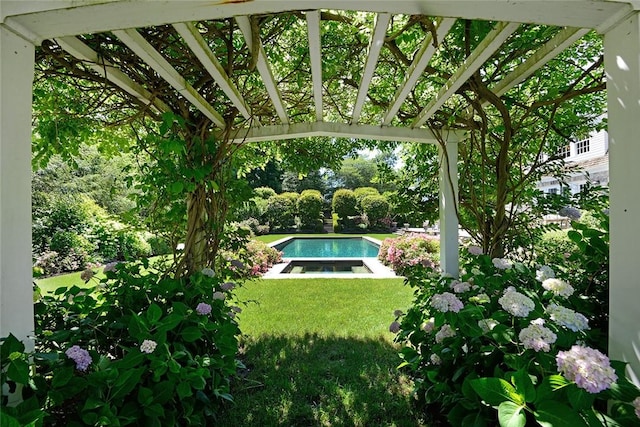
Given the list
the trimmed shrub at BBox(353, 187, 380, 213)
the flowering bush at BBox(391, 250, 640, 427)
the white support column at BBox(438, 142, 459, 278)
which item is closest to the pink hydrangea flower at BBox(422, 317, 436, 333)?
the flowering bush at BBox(391, 250, 640, 427)

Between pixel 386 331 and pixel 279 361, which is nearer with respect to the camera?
pixel 279 361

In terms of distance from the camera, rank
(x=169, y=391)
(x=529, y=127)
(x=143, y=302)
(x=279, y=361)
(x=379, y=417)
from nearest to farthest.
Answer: (x=169, y=391) → (x=143, y=302) → (x=379, y=417) → (x=279, y=361) → (x=529, y=127)

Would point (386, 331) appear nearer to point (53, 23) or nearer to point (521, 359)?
point (521, 359)

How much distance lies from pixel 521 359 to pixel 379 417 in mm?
1232

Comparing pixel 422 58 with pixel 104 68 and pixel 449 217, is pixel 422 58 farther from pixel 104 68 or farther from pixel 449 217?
pixel 449 217

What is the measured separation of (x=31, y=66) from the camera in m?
1.23

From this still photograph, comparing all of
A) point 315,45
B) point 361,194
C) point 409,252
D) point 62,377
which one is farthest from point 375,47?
point 361,194

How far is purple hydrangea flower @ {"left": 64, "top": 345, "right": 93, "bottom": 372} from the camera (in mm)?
1249

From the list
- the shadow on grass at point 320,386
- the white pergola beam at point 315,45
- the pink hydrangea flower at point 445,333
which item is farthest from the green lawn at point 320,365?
the white pergola beam at point 315,45

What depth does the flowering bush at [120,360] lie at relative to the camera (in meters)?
1.18

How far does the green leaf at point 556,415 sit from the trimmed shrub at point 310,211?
1734 cm

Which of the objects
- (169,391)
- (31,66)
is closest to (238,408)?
(169,391)

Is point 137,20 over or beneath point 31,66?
over

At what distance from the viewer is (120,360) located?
1338mm
